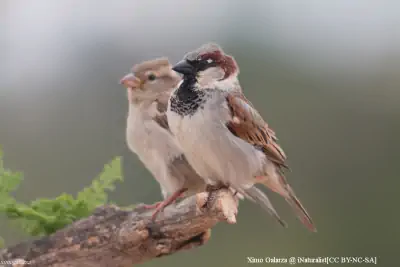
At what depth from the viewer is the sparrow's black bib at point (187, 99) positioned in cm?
106

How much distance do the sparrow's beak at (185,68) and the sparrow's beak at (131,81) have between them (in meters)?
0.17

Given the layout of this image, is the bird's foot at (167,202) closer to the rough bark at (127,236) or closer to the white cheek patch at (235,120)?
the rough bark at (127,236)

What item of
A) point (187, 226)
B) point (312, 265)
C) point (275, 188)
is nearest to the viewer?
point (187, 226)

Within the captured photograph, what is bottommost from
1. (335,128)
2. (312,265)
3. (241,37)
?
(312,265)

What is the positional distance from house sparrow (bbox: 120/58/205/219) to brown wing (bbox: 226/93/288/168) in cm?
17

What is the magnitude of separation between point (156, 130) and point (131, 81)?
11cm

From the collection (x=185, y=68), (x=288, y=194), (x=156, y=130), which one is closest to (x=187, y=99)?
(x=185, y=68)

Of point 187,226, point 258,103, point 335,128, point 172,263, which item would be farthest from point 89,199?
point 335,128

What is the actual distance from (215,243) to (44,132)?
0.65 meters

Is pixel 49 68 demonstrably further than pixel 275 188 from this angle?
Yes

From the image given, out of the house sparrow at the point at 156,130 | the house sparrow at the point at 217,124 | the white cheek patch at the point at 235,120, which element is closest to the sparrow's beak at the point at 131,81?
the house sparrow at the point at 156,130

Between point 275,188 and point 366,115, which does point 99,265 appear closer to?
point 275,188

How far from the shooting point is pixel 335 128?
6.24 ft

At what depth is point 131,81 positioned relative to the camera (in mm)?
1188
